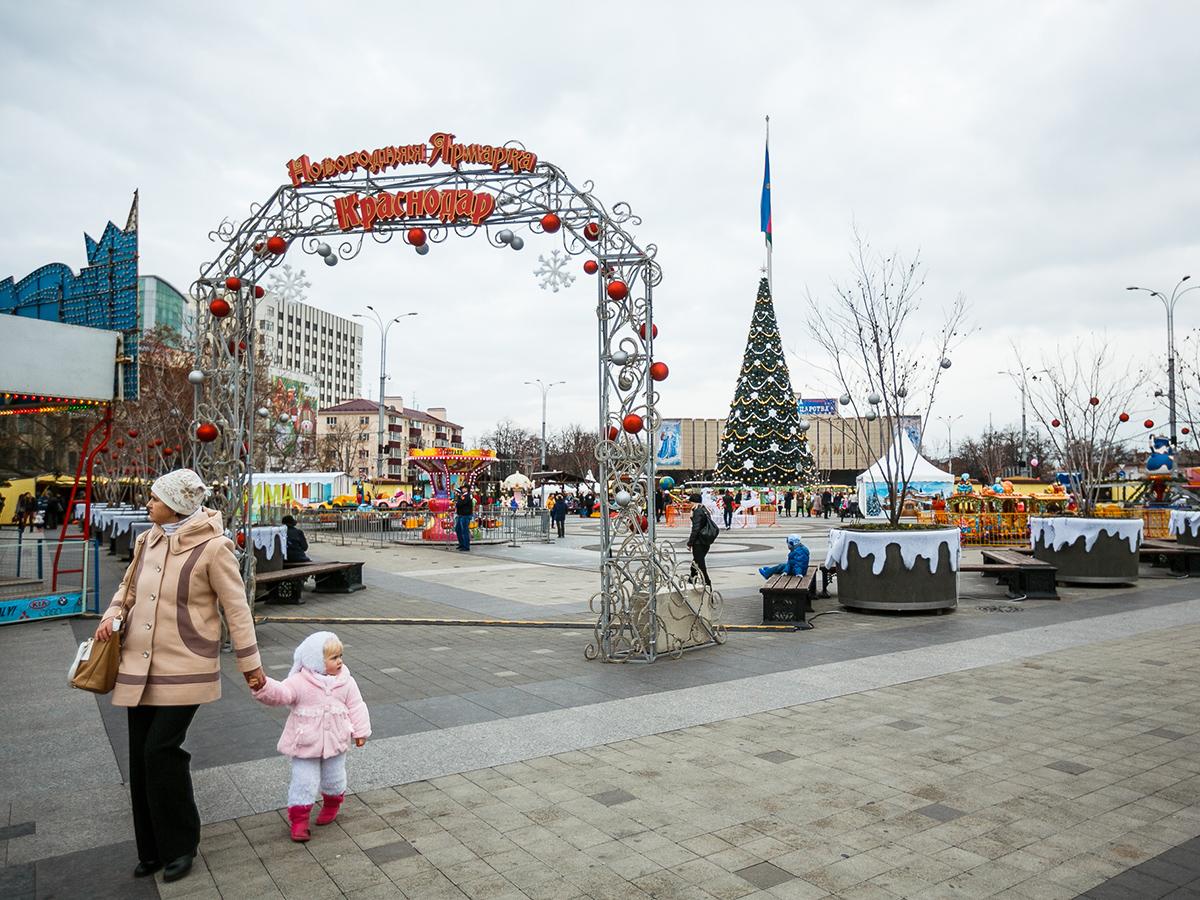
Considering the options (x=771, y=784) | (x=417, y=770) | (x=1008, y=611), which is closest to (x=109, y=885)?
(x=417, y=770)

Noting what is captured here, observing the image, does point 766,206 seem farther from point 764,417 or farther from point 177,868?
point 177,868

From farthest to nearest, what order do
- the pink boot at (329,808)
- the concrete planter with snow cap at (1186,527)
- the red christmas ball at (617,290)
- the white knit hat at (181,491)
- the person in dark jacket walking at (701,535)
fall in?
the concrete planter with snow cap at (1186,527), the person in dark jacket walking at (701,535), the red christmas ball at (617,290), the pink boot at (329,808), the white knit hat at (181,491)

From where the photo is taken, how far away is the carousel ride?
26141mm

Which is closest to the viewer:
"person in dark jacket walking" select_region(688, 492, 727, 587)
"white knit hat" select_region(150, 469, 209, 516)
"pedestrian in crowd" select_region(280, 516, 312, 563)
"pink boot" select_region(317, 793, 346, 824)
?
"white knit hat" select_region(150, 469, 209, 516)

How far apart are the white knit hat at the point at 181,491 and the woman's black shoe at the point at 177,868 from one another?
1.58 metres

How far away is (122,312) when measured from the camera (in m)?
10.2

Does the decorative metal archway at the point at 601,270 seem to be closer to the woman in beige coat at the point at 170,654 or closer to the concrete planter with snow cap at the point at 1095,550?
the woman in beige coat at the point at 170,654

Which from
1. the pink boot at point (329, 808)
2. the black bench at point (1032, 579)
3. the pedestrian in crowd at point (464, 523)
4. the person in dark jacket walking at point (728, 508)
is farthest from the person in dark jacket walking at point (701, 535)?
the person in dark jacket walking at point (728, 508)

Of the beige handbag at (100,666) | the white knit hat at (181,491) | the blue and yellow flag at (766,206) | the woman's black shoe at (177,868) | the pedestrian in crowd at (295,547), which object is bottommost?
the woman's black shoe at (177,868)

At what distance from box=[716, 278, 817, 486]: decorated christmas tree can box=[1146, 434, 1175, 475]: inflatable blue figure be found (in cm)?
2102

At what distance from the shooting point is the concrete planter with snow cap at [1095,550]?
14.1 m

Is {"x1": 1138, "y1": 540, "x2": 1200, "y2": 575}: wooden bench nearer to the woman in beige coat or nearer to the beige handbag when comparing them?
the woman in beige coat

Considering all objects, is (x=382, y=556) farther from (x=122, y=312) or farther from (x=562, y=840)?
(x=562, y=840)

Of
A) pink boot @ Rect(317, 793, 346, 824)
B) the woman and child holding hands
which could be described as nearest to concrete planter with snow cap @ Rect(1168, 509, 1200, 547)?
pink boot @ Rect(317, 793, 346, 824)
